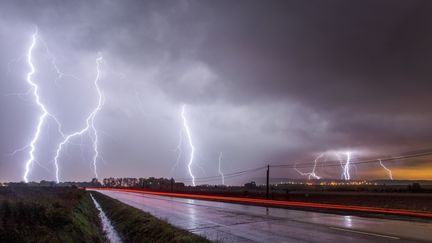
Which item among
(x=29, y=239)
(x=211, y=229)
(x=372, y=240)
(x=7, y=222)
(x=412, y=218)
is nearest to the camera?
(x=29, y=239)

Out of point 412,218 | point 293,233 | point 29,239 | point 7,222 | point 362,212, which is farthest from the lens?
point 362,212

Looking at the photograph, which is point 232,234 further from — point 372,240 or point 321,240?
point 372,240

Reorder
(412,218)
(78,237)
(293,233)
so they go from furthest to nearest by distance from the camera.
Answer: (412,218), (293,233), (78,237)

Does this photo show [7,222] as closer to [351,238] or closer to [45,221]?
[45,221]

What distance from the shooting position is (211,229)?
59.1ft

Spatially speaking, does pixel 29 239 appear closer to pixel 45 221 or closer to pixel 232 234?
pixel 45 221

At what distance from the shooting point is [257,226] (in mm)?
18578

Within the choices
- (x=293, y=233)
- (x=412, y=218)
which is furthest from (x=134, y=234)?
(x=412, y=218)

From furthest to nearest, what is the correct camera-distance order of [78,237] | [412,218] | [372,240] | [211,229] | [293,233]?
[412,218] → [211,229] → [293,233] → [78,237] → [372,240]

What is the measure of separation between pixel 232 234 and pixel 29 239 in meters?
7.60

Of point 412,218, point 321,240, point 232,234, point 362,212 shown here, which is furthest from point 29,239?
point 362,212

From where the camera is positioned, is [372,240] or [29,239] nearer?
[29,239]

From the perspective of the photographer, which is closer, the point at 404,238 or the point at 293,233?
the point at 404,238

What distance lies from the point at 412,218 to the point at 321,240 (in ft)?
33.2
